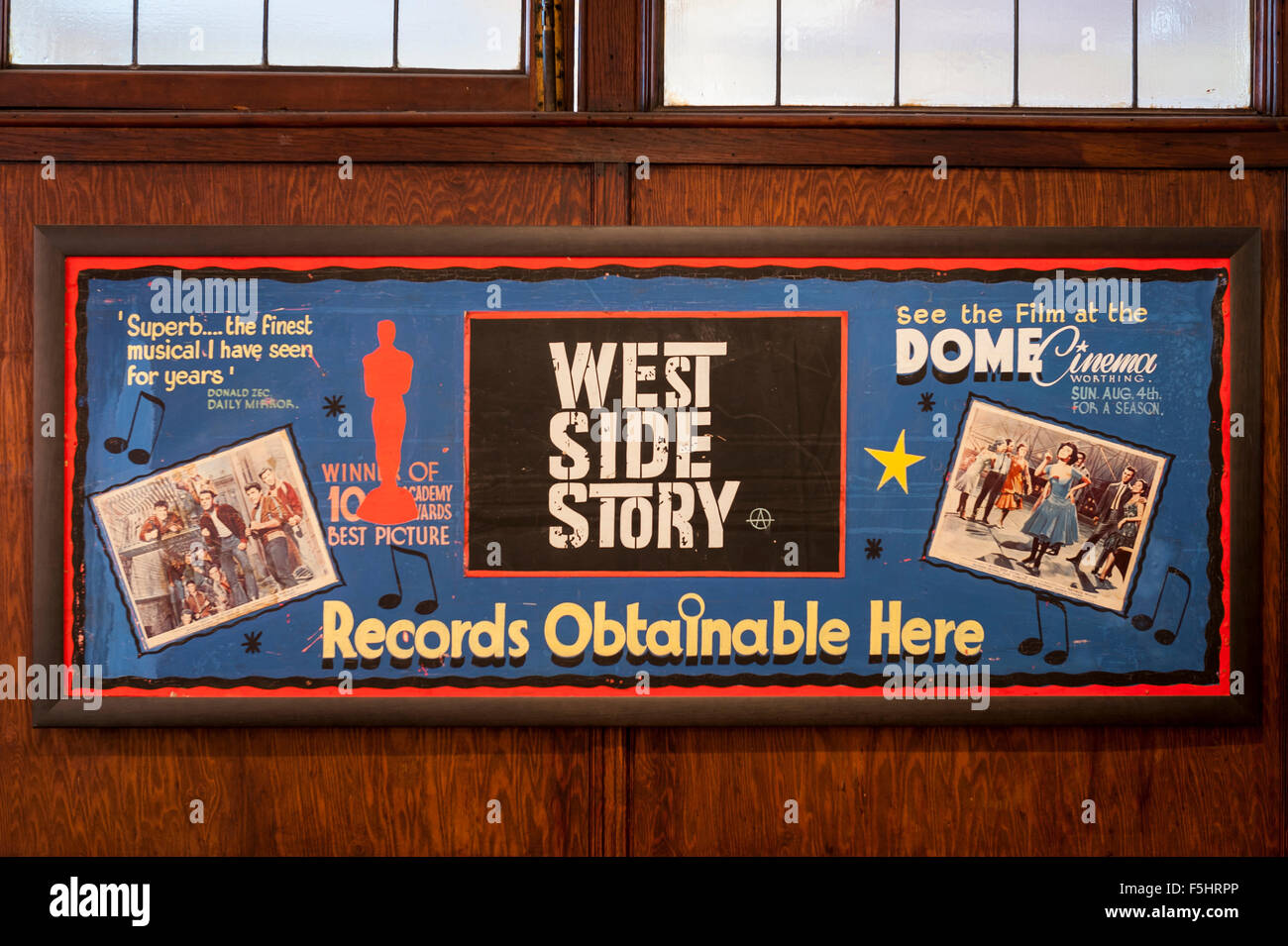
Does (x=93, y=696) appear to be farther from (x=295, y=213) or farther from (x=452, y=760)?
(x=295, y=213)

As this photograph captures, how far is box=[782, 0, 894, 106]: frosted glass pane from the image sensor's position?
6.09 ft

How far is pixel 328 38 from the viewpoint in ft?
6.07

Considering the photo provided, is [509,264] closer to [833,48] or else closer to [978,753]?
[833,48]

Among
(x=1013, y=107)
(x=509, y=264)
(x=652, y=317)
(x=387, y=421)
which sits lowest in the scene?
(x=387, y=421)

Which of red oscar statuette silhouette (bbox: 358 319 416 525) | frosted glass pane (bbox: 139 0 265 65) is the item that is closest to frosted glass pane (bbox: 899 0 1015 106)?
red oscar statuette silhouette (bbox: 358 319 416 525)

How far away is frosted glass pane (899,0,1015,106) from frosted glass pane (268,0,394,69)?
134 centimetres

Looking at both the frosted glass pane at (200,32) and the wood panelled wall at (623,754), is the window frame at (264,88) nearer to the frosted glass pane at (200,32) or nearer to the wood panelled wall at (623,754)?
the frosted glass pane at (200,32)

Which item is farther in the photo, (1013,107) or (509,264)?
(1013,107)

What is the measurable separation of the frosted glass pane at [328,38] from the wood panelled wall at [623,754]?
304 millimetres

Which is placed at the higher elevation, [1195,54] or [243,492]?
[1195,54]

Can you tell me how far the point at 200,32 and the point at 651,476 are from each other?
5.37ft

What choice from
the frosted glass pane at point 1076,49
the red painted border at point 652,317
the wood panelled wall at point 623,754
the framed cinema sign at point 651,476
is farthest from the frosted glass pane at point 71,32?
the frosted glass pane at point 1076,49

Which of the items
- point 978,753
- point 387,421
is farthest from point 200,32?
point 978,753

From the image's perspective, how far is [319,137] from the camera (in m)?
1.79
